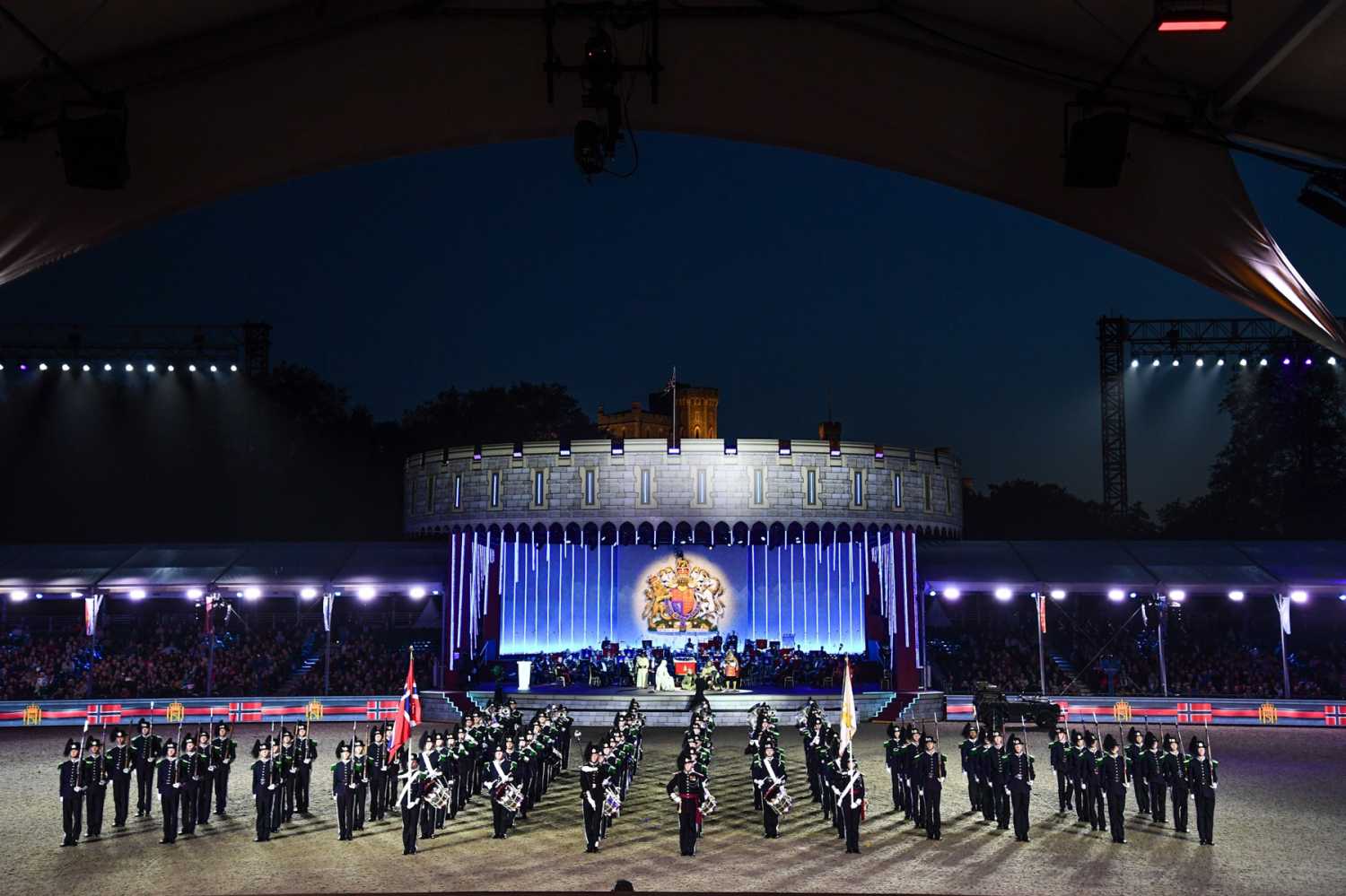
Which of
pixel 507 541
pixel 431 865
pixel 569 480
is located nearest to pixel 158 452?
pixel 507 541

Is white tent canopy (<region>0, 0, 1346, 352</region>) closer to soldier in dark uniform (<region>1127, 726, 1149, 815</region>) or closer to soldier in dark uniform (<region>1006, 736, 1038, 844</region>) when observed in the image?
soldier in dark uniform (<region>1006, 736, 1038, 844</region>)

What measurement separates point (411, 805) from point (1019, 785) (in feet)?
27.5

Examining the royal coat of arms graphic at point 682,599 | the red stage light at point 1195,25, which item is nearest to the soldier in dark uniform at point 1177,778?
the red stage light at point 1195,25

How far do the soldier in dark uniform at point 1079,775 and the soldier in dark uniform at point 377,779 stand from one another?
34.4ft

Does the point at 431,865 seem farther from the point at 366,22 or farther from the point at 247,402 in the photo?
the point at 247,402

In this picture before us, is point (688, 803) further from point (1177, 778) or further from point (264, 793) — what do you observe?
point (1177, 778)

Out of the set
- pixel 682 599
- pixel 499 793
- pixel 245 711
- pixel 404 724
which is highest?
pixel 682 599

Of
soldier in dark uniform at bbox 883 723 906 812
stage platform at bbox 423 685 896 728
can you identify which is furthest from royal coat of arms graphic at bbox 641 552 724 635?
soldier in dark uniform at bbox 883 723 906 812

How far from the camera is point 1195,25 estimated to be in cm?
727

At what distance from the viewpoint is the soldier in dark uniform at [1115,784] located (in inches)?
569

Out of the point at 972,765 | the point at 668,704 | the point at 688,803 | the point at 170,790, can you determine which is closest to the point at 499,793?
the point at 688,803

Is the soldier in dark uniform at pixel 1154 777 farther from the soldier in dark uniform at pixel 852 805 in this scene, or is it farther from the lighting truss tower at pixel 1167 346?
the lighting truss tower at pixel 1167 346

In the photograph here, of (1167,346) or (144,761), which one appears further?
(1167,346)

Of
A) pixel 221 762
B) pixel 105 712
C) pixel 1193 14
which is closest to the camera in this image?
pixel 1193 14
